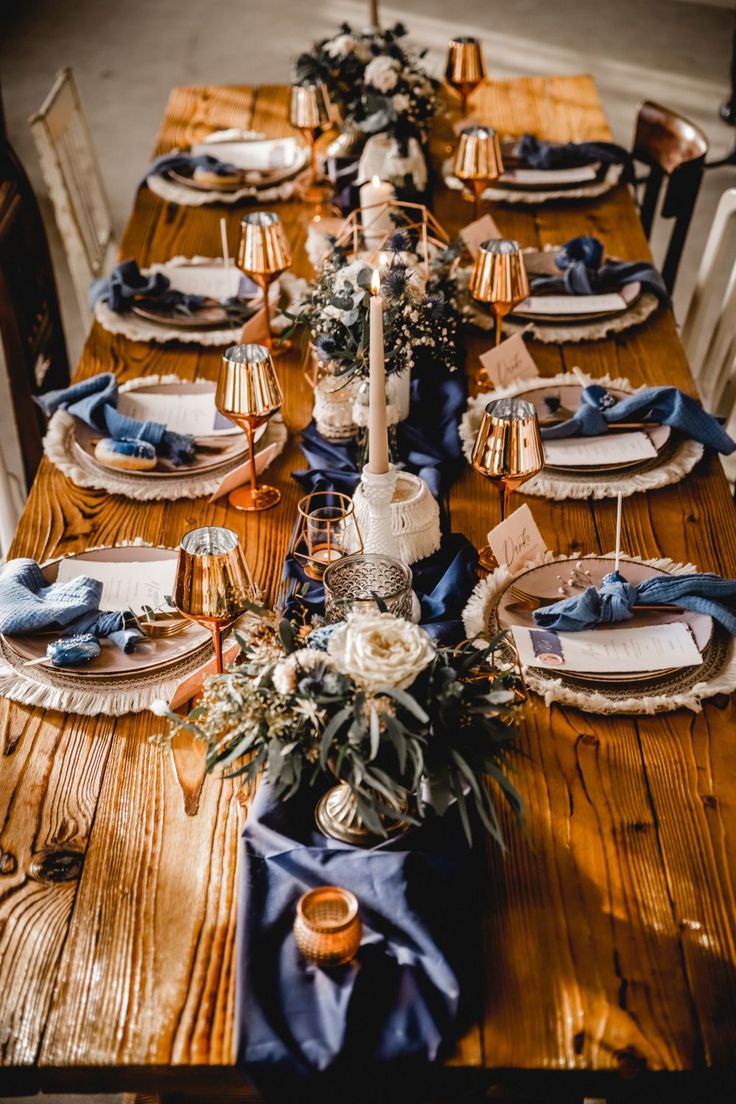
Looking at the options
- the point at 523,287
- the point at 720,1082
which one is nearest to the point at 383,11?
the point at 523,287

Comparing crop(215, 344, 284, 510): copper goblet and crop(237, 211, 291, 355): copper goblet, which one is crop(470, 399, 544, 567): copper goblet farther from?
crop(237, 211, 291, 355): copper goblet

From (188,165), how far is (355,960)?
228cm

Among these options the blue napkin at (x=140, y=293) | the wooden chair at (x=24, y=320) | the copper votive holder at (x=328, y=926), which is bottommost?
the wooden chair at (x=24, y=320)

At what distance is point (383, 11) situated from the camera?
700 cm

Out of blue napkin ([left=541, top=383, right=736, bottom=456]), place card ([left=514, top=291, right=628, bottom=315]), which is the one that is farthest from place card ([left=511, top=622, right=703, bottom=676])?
place card ([left=514, top=291, right=628, bottom=315])

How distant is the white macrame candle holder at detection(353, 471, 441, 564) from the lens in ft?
4.98

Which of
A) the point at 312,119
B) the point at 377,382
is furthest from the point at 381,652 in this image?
the point at 312,119

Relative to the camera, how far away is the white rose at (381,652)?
41.2 inches

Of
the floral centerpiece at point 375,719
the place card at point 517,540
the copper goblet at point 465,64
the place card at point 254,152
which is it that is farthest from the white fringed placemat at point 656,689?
the copper goblet at point 465,64

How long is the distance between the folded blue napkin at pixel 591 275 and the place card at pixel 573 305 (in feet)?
0.06

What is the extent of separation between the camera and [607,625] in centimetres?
148

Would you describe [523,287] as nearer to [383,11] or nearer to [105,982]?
[105,982]

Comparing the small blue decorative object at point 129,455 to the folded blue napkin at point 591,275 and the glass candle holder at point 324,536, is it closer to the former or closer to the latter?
the glass candle holder at point 324,536

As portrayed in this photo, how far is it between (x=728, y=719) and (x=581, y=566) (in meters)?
0.32
